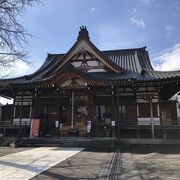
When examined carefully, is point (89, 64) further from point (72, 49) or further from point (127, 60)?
point (127, 60)

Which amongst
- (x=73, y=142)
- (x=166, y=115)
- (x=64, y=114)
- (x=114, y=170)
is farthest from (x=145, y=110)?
(x=114, y=170)

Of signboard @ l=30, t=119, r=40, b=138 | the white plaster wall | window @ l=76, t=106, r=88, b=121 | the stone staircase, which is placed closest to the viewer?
the stone staircase

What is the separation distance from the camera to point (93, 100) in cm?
2089

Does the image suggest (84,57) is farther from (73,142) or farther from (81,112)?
(73,142)

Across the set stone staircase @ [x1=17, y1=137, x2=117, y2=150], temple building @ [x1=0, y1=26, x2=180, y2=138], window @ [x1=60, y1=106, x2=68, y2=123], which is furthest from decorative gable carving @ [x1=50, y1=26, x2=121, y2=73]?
stone staircase @ [x1=17, y1=137, x2=117, y2=150]

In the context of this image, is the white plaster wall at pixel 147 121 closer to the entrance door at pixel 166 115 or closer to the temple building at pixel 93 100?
the temple building at pixel 93 100

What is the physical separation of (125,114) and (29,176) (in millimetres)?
13451

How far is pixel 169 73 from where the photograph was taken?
18.6 m

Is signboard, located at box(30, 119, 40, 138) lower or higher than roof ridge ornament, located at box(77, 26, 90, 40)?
lower

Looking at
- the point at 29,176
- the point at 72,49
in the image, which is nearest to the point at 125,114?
the point at 72,49

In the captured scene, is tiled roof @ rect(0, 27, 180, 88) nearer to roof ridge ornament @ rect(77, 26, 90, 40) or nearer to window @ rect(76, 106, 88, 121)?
roof ridge ornament @ rect(77, 26, 90, 40)

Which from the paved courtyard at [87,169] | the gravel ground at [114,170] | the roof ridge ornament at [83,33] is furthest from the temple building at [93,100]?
the paved courtyard at [87,169]

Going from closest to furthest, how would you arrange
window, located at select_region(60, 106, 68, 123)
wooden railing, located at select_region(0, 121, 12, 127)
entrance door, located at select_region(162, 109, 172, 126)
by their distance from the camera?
entrance door, located at select_region(162, 109, 172, 126)
wooden railing, located at select_region(0, 121, 12, 127)
window, located at select_region(60, 106, 68, 123)

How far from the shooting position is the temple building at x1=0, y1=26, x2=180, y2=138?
61.4 feet
